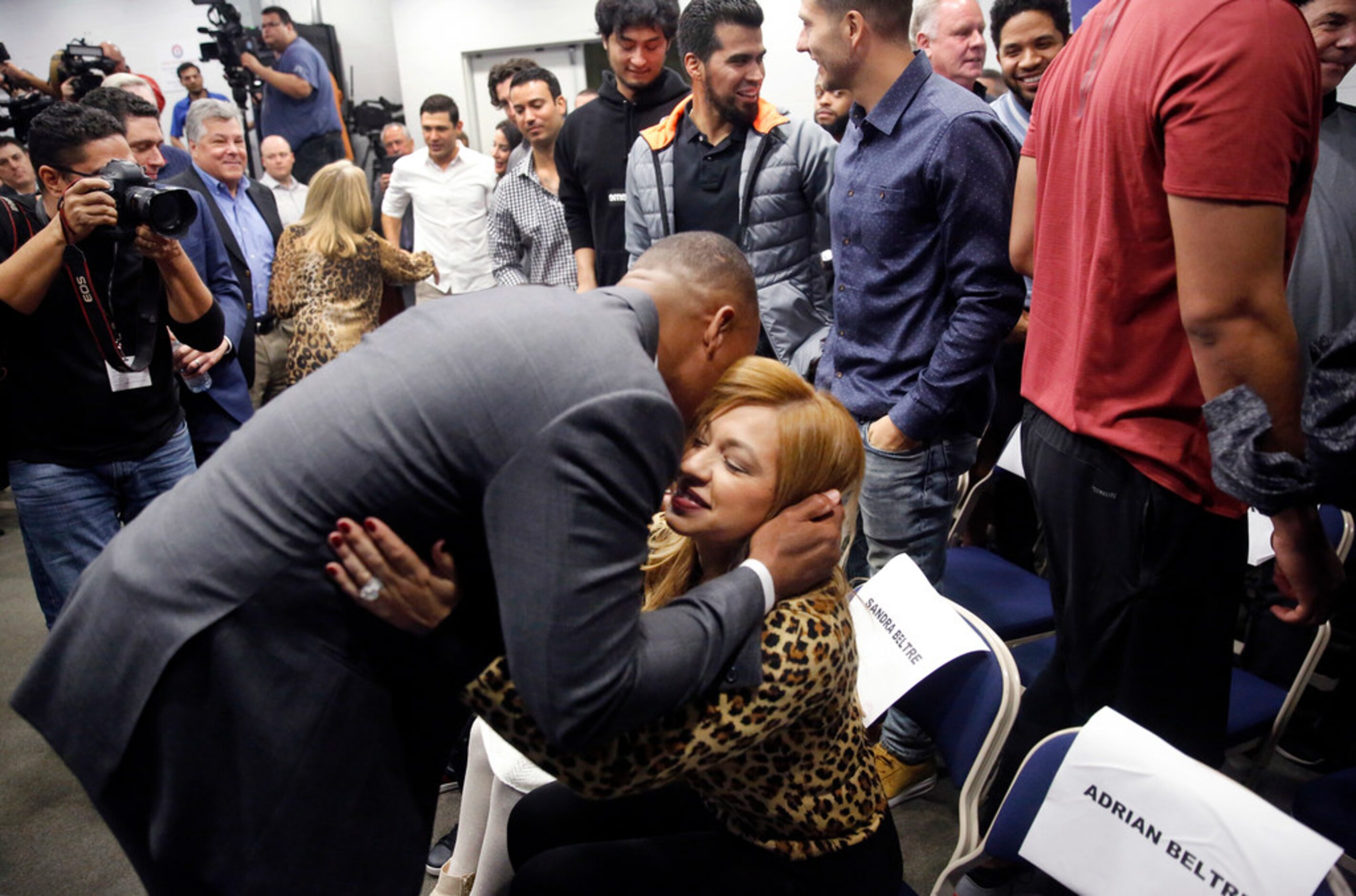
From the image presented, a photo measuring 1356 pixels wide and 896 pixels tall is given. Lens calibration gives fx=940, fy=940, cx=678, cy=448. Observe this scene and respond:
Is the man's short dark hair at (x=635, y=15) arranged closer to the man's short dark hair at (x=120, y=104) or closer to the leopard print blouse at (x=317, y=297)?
the leopard print blouse at (x=317, y=297)

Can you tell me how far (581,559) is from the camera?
2.98 feet

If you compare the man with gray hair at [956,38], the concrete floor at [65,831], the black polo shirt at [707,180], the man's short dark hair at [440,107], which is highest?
the man with gray hair at [956,38]

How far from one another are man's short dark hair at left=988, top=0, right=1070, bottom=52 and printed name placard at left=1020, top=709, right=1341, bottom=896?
2.34 meters

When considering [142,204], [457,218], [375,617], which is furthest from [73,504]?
[457,218]

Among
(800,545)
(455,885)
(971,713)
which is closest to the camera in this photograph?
(800,545)

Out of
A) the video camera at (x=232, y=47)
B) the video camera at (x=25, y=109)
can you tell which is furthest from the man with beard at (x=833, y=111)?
the video camera at (x=232, y=47)

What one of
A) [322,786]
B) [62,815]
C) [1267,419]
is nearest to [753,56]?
[1267,419]

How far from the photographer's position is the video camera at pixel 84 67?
5.01 m

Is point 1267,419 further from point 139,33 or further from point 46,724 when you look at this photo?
point 139,33

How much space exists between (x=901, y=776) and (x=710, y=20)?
205 centimetres

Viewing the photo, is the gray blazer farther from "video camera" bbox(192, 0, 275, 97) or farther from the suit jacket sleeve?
"video camera" bbox(192, 0, 275, 97)

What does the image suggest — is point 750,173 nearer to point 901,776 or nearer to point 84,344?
point 901,776

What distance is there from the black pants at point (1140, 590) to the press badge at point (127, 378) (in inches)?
83.1

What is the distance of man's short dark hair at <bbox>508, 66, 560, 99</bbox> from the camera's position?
3857mm
